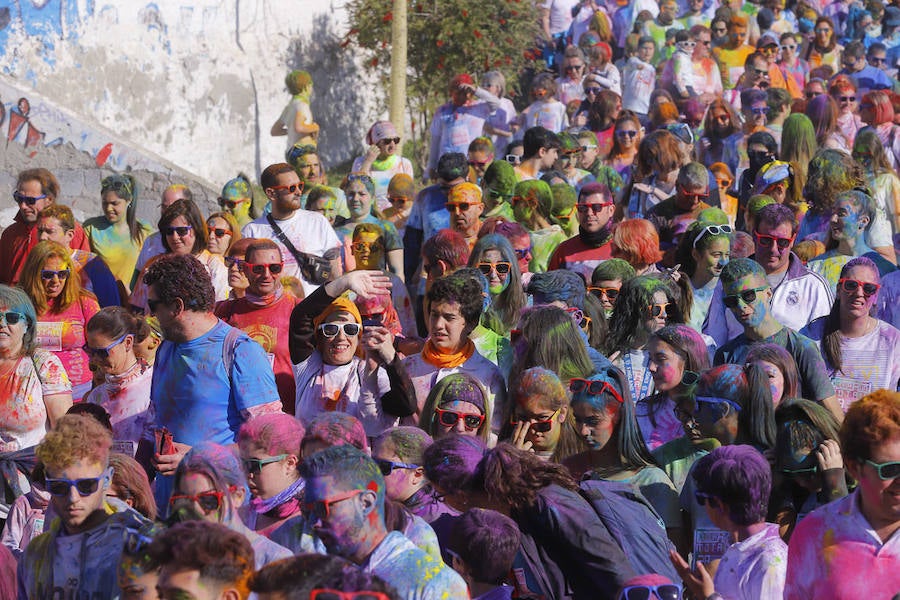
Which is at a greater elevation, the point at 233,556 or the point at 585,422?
the point at 233,556

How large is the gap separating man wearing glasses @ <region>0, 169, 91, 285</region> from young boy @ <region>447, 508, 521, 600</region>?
542cm

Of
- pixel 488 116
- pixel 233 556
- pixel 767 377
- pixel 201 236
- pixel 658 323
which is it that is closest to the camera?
pixel 233 556

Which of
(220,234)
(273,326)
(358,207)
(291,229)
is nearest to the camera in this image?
(273,326)

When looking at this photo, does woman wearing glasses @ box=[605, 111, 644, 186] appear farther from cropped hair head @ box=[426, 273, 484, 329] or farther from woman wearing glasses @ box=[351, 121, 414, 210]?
cropped hair head @ box=[426, 273, 484, 329]

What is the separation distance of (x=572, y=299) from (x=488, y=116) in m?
6.73

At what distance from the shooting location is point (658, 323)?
280 inches

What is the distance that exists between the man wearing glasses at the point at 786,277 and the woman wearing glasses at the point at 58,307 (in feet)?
12.6

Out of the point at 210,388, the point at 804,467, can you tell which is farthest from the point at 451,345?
the point at 804,467

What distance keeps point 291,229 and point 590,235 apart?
74.8 inches

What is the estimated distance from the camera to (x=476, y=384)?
600cm

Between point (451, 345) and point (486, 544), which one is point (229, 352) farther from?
point (486, 544)

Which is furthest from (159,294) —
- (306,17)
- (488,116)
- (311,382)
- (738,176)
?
(306,17)

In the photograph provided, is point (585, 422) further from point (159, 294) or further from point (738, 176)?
point (738, 176)

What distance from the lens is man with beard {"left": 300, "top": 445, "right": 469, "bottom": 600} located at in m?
3.91
